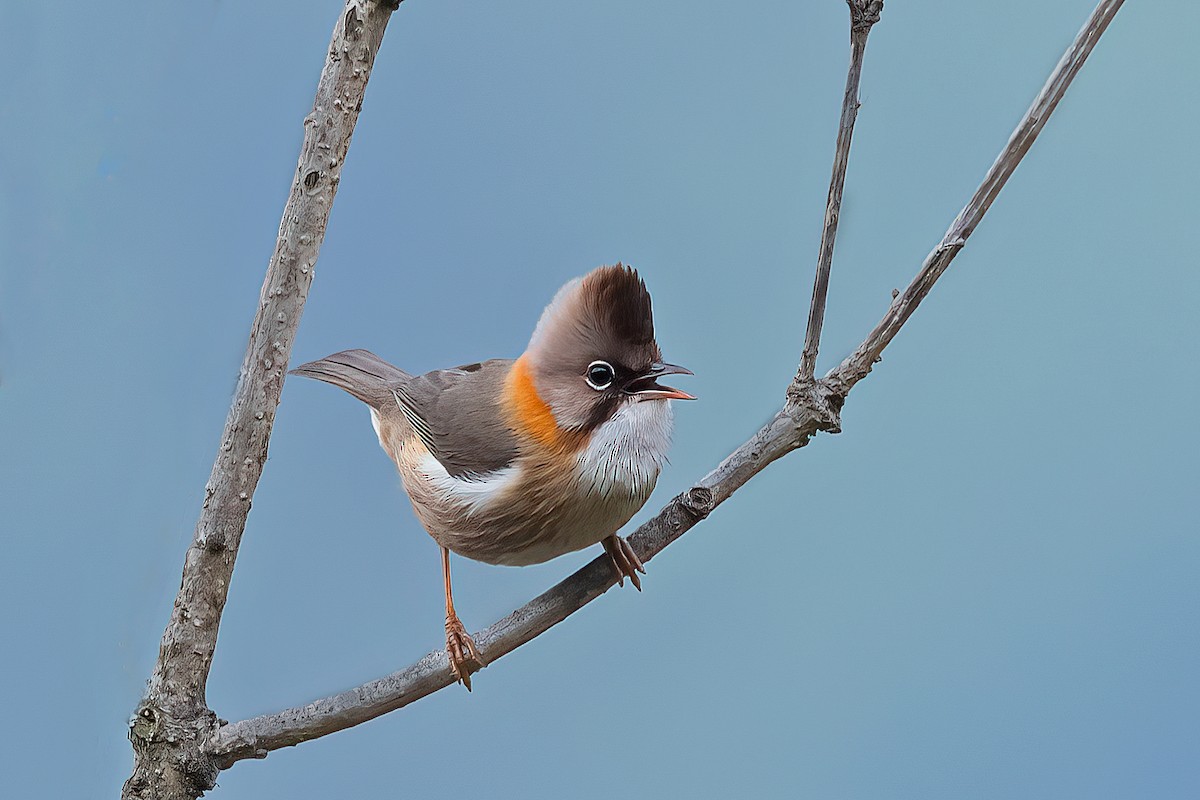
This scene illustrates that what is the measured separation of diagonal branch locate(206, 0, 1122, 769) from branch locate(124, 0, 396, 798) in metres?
0.08

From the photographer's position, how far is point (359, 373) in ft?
6.98

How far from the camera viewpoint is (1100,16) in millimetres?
1483

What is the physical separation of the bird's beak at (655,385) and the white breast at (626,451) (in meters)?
0.03

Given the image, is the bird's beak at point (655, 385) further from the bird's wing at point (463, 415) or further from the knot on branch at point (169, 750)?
the knot on branch at point (169, 750)

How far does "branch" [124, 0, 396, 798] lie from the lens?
191cm

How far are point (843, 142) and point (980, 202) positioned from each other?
0.23 meters

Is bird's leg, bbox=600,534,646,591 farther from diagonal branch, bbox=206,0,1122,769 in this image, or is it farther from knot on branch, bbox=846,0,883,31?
knot on branch, bbox=846,0,883,31

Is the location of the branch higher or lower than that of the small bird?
higher

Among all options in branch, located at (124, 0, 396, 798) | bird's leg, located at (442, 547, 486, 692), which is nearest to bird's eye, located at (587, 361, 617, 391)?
bird's leg, located at (442, 547, 486, 692)

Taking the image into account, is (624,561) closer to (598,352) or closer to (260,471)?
(598,352)

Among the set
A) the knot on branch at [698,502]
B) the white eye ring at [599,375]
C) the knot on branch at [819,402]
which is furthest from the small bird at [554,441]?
the knot on branch at [819,402]

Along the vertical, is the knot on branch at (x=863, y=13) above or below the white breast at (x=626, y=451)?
above

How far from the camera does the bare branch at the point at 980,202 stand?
1497 mm

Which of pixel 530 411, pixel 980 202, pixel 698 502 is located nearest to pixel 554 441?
pixel 530 411
